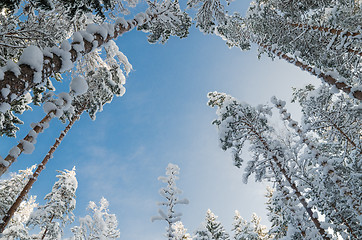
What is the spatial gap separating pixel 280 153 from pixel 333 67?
5595mm

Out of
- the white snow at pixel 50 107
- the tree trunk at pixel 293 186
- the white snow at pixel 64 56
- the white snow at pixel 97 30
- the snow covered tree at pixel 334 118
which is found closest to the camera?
the white snow at pixel 64 56

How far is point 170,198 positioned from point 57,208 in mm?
11625

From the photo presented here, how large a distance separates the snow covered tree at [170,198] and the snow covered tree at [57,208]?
11.0 m

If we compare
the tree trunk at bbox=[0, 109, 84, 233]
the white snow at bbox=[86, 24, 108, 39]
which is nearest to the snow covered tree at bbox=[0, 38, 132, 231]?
the tree trunk at bbox=[0, 109, 84, 233]

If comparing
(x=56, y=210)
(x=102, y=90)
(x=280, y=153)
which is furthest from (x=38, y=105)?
(x=280, y=153)

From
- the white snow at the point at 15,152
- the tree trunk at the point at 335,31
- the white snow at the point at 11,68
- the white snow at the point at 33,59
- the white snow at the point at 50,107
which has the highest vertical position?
the tree trunk at the point at 335,31

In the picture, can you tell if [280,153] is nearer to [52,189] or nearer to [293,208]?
[293,208]

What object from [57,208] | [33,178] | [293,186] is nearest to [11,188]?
[57,208]

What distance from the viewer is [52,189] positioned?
14664 millimetres

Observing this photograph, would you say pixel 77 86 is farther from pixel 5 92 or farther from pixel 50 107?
pixel 5 92

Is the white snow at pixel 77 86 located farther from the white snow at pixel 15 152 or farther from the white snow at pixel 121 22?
the white snow at pixel 121 22

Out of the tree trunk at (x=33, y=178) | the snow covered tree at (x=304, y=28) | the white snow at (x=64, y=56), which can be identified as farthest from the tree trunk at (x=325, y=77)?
the tree trunk at (x=33, y=178)

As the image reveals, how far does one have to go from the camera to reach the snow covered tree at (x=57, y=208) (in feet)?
43.0

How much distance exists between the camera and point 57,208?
13.7 meters
